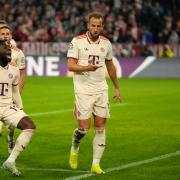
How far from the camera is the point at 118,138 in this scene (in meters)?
14.4

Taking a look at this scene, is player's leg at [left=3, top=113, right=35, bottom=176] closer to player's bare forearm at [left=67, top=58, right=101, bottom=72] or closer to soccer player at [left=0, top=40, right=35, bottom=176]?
soccer player at [left=0, top=40, right=35, bottom=176]

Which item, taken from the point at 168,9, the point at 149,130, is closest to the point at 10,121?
the point at 149,130

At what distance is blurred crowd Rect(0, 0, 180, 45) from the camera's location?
34.1 m

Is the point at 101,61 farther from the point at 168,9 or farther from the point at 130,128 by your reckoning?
the point at 168,9

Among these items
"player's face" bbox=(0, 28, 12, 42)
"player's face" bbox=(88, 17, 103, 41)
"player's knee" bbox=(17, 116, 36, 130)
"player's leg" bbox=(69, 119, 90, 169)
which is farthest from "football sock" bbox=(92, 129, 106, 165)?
"player's face" bbox=(0, 28, 12, 42)

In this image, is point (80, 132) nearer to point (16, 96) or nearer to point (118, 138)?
point (16, 96)

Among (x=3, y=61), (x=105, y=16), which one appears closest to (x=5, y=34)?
(x=3, y=61)

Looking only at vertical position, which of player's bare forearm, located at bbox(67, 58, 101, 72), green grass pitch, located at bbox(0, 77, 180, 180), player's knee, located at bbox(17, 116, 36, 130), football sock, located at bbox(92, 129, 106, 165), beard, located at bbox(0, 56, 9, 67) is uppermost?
beard, located at bbox(0, 56, 9, 67)

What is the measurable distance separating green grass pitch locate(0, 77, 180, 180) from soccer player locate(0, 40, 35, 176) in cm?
36

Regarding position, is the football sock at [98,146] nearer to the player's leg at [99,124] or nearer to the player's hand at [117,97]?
the player's leg at [99,124]

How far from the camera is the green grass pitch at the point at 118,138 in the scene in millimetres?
10703

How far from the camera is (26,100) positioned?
22703mm

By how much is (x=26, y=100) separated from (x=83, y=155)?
34.9ft

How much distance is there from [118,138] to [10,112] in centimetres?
463
